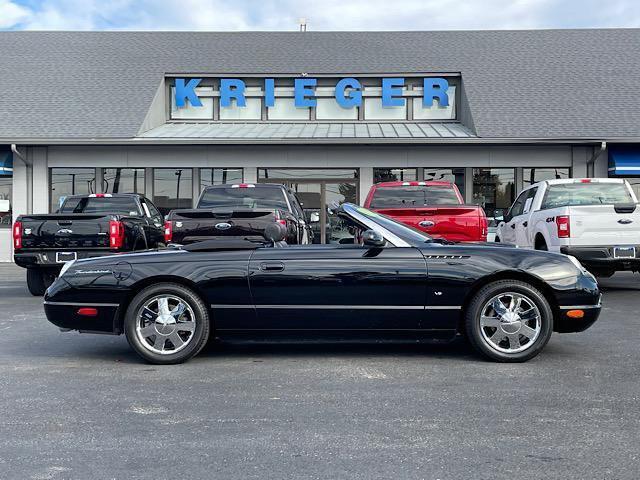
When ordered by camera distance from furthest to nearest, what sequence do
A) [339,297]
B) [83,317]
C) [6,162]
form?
[6,162], [83,317], [339,297]

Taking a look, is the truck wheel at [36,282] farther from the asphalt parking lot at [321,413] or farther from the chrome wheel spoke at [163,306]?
the chrome wheel spoke at [163,306]

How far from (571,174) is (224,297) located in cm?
1582

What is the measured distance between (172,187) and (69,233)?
954cm

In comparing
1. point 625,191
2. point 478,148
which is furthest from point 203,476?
point 478,148

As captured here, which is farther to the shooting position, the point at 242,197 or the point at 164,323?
the point at 242,197

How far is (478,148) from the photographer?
768 inches

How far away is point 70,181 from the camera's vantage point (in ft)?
66.6

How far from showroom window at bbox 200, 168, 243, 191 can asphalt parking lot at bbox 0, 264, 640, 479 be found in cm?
1332

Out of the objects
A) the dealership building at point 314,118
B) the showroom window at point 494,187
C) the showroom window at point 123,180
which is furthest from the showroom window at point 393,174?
the showroom window at point 123,180

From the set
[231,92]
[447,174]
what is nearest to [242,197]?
[447,174]

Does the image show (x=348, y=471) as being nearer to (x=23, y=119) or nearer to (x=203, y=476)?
(x=203, y=476)

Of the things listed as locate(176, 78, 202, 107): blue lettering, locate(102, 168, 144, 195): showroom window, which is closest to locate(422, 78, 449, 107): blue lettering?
locate(176, 78, 202, 107): blue lettering

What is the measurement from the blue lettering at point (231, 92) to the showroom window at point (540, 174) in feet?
29.4

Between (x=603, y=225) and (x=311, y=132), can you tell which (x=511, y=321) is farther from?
(x=311, y=132)
